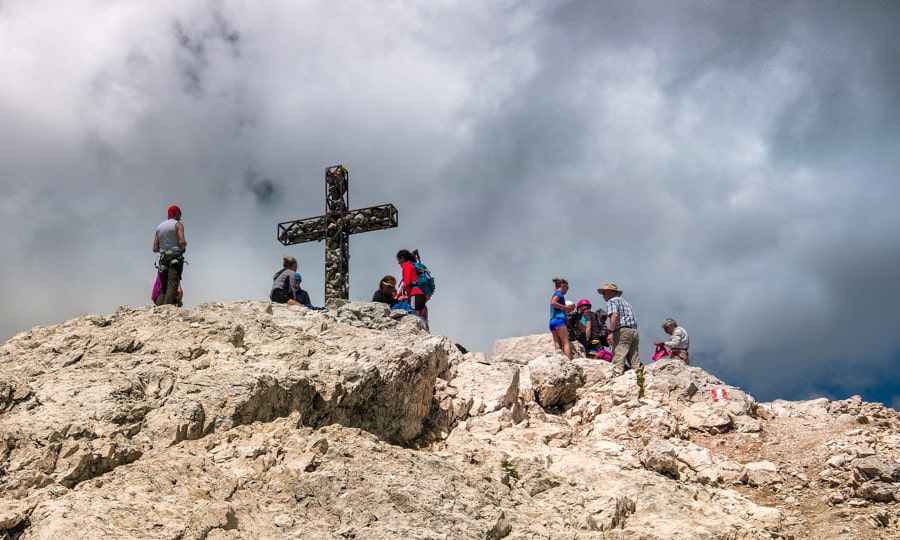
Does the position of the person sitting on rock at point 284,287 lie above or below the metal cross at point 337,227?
below

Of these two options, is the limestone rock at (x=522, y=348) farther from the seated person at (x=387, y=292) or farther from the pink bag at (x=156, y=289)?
the pink bag at (x=156, y=289)

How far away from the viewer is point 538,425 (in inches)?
348

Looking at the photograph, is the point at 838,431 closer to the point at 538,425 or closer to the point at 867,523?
the point at 867,523

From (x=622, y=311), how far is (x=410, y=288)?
3.73 metres

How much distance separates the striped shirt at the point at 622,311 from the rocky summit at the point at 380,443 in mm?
2068

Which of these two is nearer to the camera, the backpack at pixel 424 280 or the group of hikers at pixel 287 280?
the group of hikers at pixel 287 280

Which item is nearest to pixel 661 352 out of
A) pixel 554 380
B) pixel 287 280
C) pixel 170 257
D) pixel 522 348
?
pixel 522 348

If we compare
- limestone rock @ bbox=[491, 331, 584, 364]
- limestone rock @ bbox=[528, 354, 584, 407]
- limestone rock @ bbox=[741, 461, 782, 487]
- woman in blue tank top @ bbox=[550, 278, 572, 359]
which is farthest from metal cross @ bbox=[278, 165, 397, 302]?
limestone rock @ bbox=[741, 461, 782, 487]

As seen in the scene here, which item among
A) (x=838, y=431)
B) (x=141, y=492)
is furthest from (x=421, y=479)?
(x=838, y=431)

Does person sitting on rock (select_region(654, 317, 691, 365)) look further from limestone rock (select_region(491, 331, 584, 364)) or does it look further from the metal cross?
the metal cross

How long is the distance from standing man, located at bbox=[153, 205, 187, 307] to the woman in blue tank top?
20.1ft

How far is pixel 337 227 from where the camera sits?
17984 millimetres

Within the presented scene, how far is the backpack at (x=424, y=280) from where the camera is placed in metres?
13.0

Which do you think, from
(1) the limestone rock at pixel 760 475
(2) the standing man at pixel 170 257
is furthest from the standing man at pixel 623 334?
(2) the standing man at pixel 170 257
